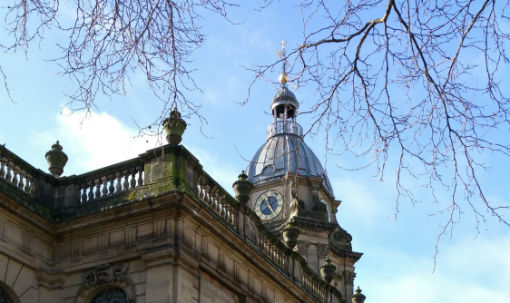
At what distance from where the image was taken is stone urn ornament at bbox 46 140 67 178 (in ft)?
64.7

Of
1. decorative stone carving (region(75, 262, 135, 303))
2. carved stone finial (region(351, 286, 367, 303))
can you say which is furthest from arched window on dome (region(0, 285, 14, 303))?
carved stone finial (region(351, 286, 367, 303))

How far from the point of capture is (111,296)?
17.4 meters

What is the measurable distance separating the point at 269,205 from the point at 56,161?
89.5 ft

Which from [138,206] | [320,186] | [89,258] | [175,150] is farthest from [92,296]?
[320,186]

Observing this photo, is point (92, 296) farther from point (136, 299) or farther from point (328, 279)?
point (328, 279)

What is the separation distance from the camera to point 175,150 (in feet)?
59.0

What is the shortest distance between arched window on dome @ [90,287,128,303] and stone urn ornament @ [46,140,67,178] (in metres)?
3.35

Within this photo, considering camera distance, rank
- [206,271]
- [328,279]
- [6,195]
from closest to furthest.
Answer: [6,195], [206,271], [328,279]

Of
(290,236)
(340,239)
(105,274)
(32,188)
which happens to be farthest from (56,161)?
(340,239)

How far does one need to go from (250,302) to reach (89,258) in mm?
4153

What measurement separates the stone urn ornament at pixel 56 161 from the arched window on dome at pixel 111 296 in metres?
3.35

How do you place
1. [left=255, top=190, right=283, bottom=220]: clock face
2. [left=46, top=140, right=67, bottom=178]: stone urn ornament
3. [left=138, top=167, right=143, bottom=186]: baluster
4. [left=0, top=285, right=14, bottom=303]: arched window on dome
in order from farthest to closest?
[left=255, top=190, right=283, bottom=220]: clock face < [left=46, top=140, right=67, bottom=178]: stone urn ornament < [left=138, top=167, right=143, bottom=186]: baluster < [left=0, top=285, right=14, bottom=303]: arched window on dome

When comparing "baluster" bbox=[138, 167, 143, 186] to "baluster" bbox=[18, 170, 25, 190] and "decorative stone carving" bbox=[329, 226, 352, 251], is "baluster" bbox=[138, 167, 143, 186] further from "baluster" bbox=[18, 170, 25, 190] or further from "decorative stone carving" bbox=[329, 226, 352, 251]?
"decorative stone carving" bbox=[329, 226, 352, 251]

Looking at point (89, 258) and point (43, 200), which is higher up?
point (43, 200)
